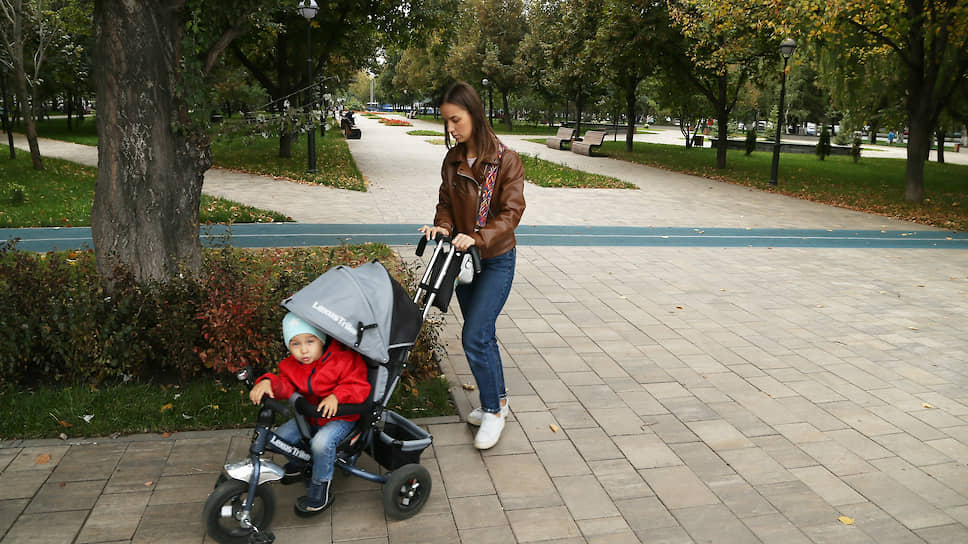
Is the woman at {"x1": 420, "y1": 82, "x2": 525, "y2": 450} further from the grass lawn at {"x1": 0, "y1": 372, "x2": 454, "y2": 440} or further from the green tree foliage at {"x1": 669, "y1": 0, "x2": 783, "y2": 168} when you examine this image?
the green tree foliage at {"x1": 669, "y1": 0, "x2": 783, "y2": 168}

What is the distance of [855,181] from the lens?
21953mm

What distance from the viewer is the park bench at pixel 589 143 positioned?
30.6m

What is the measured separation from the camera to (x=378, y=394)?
11.1 ft

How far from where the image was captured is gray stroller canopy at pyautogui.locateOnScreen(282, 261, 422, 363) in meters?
3.13

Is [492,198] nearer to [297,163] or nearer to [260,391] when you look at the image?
[260,391]

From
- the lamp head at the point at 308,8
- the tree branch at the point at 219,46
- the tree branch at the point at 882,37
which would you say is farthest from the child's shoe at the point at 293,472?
the tree branch at the point at 882,37

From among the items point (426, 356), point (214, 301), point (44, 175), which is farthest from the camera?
point (44, 175)

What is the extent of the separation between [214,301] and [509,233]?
2.19 metres

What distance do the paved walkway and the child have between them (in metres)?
0.33

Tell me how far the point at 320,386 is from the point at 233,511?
679 mm

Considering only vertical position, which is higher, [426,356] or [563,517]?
[426,356]

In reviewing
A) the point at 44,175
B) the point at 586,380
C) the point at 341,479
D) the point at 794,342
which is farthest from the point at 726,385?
the point at 44,175

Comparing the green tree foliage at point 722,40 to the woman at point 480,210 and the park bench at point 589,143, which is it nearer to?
the park bench at point 589,143

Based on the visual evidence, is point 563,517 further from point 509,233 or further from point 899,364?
point 899,364
